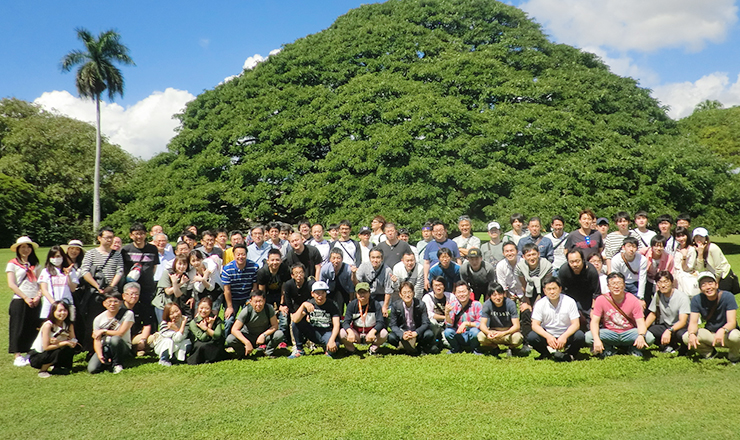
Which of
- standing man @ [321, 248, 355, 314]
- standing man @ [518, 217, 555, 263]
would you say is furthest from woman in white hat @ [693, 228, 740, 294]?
standing man @ [321, 248, 355, 314]

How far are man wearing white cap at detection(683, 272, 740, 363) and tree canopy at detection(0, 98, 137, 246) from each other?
3286cm

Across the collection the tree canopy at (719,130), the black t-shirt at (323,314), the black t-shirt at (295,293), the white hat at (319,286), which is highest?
the tree canopy at (719,130)

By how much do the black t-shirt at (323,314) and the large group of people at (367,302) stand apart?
0.6 inches

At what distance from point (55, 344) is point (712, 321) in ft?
29.2

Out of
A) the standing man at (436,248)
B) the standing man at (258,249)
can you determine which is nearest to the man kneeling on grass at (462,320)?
the standing man at (436,248)

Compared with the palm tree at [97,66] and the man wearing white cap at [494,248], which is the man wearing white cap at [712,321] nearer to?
the man wearing white cap at [494,248]

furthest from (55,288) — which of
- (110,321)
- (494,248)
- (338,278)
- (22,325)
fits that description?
(494,248)

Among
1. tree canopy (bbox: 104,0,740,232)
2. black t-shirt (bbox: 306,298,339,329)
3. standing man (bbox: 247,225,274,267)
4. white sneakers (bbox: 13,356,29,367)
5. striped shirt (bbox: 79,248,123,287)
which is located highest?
tree canopy (bbox: 104,0,740,232)

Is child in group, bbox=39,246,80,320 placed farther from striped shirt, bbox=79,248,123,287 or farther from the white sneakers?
the white sneakers

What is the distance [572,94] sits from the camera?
1919 cm

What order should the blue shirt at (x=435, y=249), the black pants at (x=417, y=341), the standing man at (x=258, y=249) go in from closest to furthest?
the black pants at (x=417, y=341) < the blue shirt at (x=435, y=249) < the standing man at (x=258, y=249)

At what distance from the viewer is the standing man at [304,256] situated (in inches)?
315

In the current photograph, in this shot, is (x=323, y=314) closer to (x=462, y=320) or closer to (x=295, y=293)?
(x=295, y=293)

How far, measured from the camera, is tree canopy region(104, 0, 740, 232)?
16.9 m
